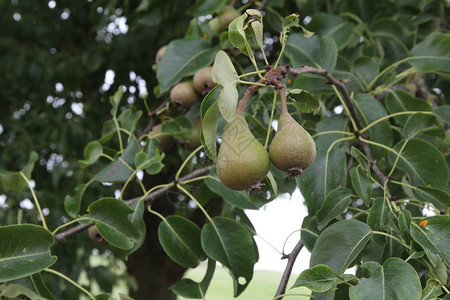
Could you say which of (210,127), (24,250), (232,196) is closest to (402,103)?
(232,196)

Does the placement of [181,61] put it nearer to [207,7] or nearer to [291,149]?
[207,7]

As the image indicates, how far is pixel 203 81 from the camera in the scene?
126 centimetres

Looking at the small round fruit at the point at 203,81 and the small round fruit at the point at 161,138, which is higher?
the small round fruit at the point at 203,81

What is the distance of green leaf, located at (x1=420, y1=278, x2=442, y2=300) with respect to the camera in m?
0.71

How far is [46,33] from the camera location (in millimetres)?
2570

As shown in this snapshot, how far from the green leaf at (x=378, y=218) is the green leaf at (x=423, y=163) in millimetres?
212

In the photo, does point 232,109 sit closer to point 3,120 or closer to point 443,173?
point 443,173

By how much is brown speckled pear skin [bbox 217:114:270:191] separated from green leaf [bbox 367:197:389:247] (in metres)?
0.25

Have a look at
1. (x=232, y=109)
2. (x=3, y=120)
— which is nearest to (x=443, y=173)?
(x=232, y=109)

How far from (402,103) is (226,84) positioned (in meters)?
0.68

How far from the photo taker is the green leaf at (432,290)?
2.35ft

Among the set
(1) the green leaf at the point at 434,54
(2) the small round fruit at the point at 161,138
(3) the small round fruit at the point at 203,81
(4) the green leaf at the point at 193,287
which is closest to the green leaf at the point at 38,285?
(4) the green leaf at the point at 193,287

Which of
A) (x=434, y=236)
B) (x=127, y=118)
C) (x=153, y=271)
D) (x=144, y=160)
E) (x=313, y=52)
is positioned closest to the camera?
(x=434, y=236)

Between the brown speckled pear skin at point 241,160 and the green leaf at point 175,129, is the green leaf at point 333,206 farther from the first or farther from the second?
the green leaf at point 175,129
